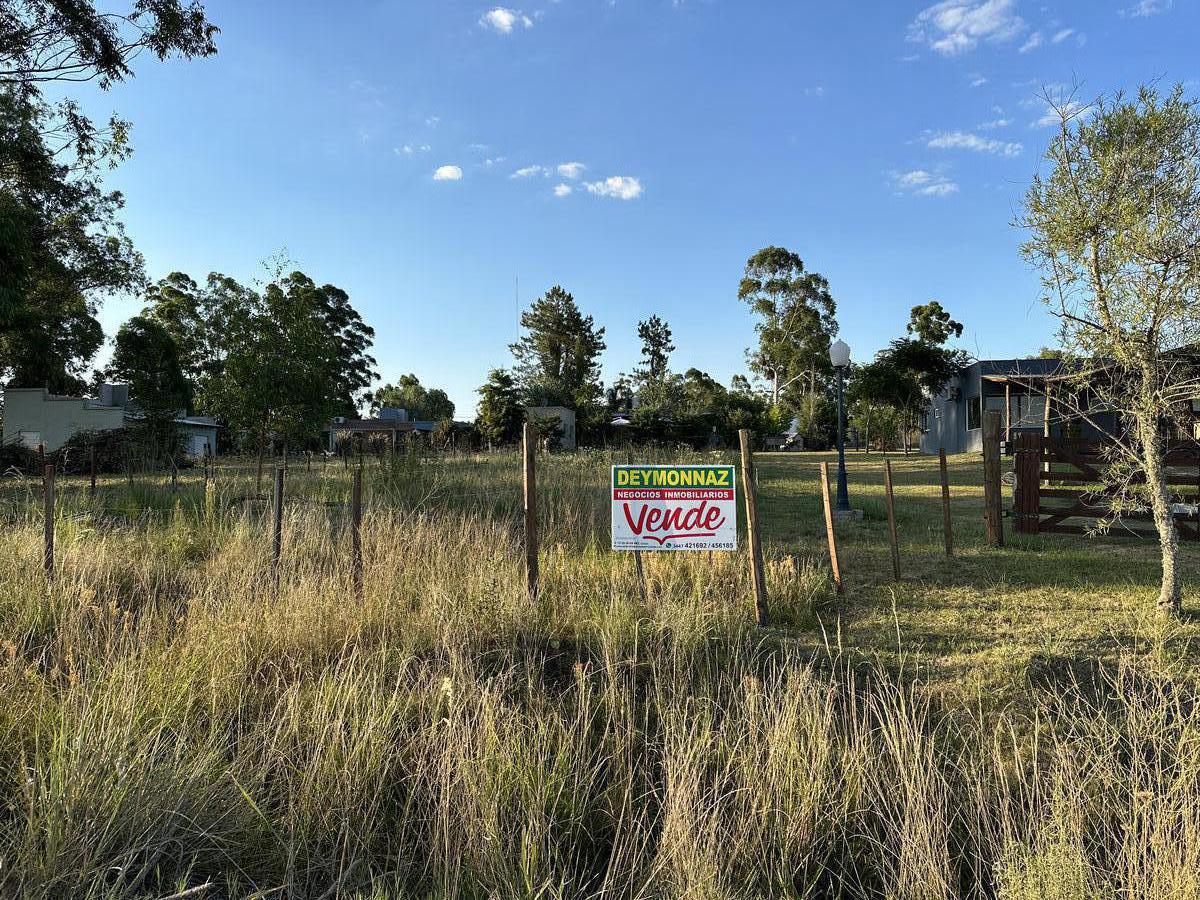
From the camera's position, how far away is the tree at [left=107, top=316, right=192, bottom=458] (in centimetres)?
3055

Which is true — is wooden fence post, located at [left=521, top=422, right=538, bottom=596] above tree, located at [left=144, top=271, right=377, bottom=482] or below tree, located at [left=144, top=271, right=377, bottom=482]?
below

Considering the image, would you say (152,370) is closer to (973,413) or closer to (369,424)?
(369,424)

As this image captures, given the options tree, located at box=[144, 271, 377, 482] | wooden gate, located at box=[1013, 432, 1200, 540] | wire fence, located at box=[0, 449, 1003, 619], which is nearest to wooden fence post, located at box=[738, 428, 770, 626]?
wire fence, located at box=[0, 449, 1003, 619]

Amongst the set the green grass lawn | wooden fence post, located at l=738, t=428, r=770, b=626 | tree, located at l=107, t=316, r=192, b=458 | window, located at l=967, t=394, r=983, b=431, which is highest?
tree, located at l=107, t=316, r=192, b=458

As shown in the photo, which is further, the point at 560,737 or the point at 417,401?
the point at 417,401

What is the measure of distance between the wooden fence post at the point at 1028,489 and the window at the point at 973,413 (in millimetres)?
22649

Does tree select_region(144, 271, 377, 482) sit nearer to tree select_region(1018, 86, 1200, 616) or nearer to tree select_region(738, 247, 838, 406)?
tree select_region(1018, 86, 1200, 616)

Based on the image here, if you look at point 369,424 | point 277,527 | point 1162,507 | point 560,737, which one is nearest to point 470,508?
point 277,527

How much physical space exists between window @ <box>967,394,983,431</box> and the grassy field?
26.9m

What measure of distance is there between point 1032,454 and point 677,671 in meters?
7.73

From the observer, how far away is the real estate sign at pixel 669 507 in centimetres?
466

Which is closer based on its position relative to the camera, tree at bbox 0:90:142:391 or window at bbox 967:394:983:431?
tree at bbox 0:90:142:391

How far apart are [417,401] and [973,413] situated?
62.7 m

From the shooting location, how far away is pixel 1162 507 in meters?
5.07
